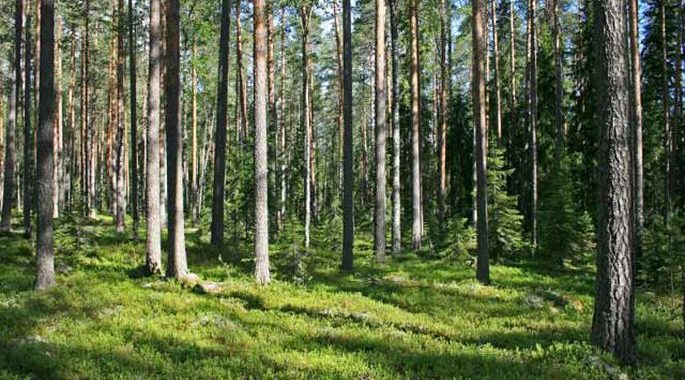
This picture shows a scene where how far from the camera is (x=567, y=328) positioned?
10.3 meters

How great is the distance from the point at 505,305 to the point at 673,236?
14.1 feet

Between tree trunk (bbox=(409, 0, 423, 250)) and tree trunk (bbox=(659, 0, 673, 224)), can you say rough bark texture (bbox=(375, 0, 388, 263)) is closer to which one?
tree trunk (bbox=(409, 0, 423, 250))

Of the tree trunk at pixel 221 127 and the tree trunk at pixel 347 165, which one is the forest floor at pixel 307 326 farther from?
the tree trunk at pixel 221 127

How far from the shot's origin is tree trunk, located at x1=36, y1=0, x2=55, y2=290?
1219cm

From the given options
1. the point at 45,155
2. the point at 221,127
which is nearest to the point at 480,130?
the point at 221,127

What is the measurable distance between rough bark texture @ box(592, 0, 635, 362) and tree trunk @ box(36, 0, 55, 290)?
11641 mm

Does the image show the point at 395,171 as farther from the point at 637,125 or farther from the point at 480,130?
the point at 637,125

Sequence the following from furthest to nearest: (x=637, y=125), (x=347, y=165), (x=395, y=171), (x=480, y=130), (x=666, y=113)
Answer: (x=666, y=113) → (x=395, y=171) → (x=637, y=125) → (x=347, y=165) → (x=480, y=130)

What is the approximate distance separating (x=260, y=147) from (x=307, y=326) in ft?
20.2

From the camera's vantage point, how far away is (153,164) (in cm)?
1417

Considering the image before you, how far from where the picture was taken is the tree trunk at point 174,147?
13648 millimetres

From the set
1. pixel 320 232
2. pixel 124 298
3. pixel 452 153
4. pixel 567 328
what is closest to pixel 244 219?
pixel 320 232

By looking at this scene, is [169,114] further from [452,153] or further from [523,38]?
[523,38]

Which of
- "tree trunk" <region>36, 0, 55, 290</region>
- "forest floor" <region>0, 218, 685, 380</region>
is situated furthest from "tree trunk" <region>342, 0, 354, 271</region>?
"tree trunk" <region>36, 0, 55, 290</region>
